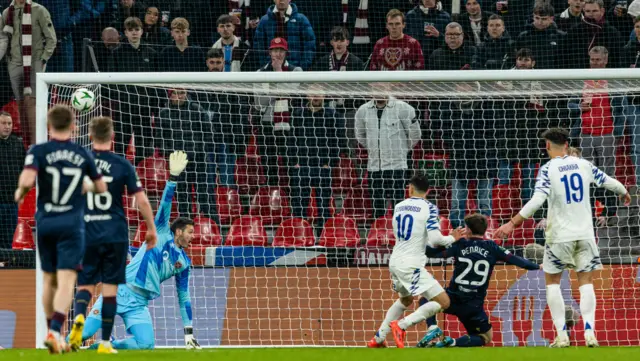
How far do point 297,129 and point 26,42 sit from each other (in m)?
3.81

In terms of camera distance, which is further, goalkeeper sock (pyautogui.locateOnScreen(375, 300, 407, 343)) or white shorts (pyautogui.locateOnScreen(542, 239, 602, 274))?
goalkeeper sock (pyautogui.locateOnScreen(375, 300, 407, 343))

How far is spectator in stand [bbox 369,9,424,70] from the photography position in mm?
15008

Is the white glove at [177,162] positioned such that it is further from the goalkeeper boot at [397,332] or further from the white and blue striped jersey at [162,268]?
the goalkeeper boot at [397,332]

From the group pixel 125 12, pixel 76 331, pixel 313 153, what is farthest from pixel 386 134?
pixel 76 331

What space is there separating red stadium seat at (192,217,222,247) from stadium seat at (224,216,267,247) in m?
0.14

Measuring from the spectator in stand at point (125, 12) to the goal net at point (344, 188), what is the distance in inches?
70.9

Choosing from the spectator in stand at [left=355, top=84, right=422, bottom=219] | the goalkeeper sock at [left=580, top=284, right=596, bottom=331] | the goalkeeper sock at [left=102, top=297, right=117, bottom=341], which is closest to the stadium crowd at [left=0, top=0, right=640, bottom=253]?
the spectator in stand at [left=355, top=84, right=422, bottom=219]

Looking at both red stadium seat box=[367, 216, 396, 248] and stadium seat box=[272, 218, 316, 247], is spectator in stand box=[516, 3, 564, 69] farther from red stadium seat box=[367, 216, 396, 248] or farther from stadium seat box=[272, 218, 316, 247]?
stadium seat box=[272, 218, 316, 247]

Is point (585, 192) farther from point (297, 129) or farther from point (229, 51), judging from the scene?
point (229, 51)

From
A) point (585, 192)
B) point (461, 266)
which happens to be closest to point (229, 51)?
point (461, 266)

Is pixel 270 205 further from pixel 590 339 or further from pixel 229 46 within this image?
pixel 590 339

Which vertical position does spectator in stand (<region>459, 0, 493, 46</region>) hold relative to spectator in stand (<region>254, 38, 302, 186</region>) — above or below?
above

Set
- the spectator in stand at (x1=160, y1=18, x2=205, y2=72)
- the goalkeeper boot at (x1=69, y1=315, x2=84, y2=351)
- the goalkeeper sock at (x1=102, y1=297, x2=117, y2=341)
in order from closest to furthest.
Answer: the goalkeeper boot at (x1=69, y1=315, x2=84, y2=351)
the goalkeeper sock at (x1=102, y1=297, x2=117, y2=341)
the spectator in stand at (x1=160, y1=18, x2=205, y2=72)

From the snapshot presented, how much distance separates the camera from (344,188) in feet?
46.4
